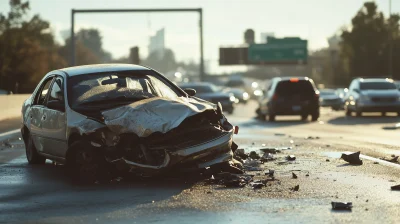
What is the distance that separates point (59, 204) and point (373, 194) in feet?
10.7

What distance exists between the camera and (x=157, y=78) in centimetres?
1432

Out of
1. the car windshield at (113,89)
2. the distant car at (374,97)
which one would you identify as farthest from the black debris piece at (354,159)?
the distant car at (374,97)

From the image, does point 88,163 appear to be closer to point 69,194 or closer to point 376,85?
point 69,194

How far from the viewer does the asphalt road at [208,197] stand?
9.14m

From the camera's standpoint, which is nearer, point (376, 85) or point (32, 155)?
point (32, 155)

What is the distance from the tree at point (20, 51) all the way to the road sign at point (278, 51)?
1900 cm

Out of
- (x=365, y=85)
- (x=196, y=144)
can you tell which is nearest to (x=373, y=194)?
(x=196, y=144)

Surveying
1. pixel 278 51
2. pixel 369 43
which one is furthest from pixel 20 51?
pixel 369 43

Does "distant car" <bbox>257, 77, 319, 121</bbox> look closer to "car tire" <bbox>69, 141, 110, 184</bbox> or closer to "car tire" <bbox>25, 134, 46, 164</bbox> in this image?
"car tire" <bbox>25, 134, 46, 164</bbox>

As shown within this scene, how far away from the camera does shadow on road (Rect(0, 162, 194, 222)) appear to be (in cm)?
981

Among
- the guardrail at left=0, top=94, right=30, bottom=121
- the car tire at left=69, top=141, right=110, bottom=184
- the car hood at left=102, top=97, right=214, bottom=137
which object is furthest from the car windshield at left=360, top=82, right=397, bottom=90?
the car tire at left=69, top=141, right=110, bottom=184

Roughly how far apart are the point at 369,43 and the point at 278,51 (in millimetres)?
8263

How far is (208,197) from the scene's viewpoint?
34.8 feet

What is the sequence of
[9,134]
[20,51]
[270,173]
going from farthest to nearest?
[20,51], [9,134], [270,173]
